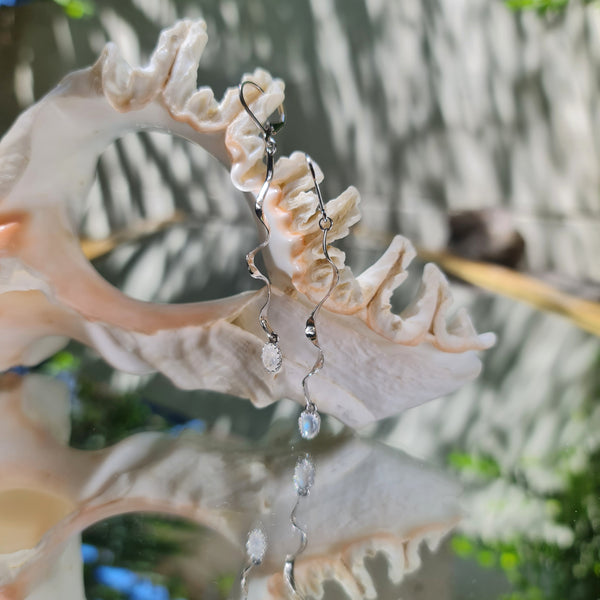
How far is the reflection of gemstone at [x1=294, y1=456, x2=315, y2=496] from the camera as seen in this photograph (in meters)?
0.40

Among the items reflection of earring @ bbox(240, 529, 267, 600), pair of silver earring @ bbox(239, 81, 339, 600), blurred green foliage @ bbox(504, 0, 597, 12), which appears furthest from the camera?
blurred green foliage @ bbox(504, 0, 597, 12)

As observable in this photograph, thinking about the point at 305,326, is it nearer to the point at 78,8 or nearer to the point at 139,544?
the point at 139,544

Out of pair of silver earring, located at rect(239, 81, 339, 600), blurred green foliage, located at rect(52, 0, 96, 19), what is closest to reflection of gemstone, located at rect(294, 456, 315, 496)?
pair of silver earring, located at rect(239, 81, 339, 600)

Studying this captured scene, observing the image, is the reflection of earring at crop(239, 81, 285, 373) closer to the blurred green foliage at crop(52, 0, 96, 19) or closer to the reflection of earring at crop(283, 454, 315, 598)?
the reflection of earring at crop(283, 454, 315, 598)

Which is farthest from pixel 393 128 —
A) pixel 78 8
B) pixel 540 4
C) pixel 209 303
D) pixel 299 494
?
pixel 299 494

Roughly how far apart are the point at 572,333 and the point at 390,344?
1.37 feet

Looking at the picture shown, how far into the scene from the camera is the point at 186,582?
313 mm

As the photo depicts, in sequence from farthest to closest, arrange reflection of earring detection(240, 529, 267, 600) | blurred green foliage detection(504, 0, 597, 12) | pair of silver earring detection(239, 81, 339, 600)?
blurred green foliage detection(504, 0, 597, 12)
pair of silver earring detection(239, 81, 339, 600)
reflection of earring detection(240, 529, 267, 600)

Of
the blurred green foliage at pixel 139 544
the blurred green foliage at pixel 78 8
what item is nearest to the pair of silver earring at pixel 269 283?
the blurred green foliage at pixel 139 544

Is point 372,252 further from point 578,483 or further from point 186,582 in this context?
point 186,582

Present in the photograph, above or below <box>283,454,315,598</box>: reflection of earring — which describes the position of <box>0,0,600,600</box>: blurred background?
below

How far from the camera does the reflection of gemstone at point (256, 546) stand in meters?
0.33

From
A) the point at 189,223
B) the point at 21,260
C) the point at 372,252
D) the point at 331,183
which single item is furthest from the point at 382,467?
the point at 331,183

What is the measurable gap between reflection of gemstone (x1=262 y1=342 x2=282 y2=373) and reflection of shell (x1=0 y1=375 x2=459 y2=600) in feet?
0.17
